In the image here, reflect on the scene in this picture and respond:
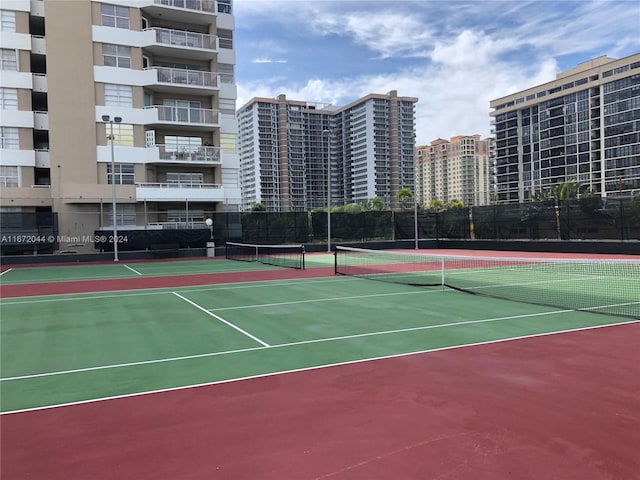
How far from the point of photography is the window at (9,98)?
33312 millimetres

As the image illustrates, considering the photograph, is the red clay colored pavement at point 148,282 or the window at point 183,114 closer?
the red clay colored pavement at point 148,282

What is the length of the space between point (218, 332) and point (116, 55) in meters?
32.6

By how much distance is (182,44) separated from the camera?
36.3 metres

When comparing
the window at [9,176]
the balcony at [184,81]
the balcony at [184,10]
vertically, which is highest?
the balcony at [184,10]

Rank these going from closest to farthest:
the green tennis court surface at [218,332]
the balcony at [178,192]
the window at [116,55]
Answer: the green tennis court surface at [218,332] → the balcony at [178,192] → the window at [116,55]

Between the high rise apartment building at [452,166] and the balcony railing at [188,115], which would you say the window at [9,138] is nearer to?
the balcony railing at [188,115]

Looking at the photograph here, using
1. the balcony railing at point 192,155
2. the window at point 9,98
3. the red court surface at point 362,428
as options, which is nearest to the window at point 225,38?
the balcony railing at point 192,155

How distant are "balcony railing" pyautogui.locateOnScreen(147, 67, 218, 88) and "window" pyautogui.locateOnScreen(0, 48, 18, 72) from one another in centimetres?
904

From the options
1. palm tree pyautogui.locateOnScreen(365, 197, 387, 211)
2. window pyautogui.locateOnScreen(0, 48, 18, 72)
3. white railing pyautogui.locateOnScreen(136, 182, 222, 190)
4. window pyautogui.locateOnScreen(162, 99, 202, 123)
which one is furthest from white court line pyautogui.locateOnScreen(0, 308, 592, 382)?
palm tree pyautogui.locateOnScreen(365, 197, 387, 211)

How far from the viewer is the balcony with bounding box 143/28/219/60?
35281 mm

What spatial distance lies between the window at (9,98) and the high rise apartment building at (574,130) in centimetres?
7824

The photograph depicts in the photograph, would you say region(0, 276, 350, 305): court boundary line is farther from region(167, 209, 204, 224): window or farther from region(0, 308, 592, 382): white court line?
region(167, 209, 204, 224): window

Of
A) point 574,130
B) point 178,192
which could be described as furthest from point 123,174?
point 574,130

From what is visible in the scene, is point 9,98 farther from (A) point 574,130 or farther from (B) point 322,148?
(A) point 574,130
